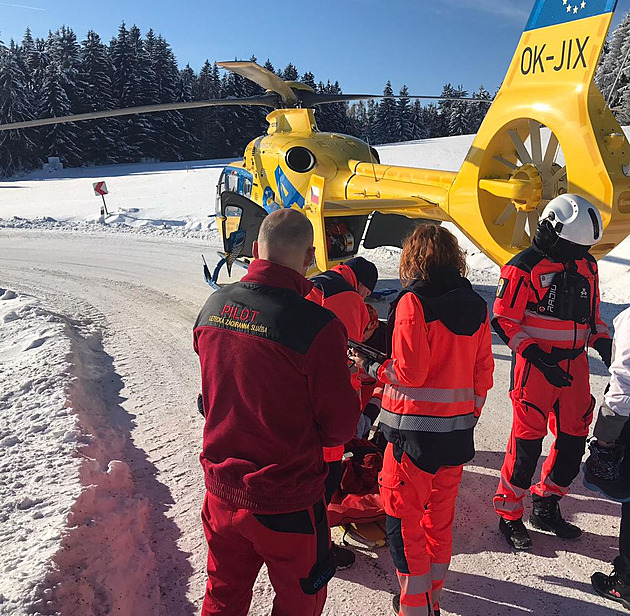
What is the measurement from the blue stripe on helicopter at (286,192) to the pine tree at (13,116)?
35.3 meters

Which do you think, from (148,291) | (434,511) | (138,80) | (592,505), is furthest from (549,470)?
(138,80)

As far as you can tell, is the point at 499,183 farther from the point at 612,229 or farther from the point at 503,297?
the point at 503,297

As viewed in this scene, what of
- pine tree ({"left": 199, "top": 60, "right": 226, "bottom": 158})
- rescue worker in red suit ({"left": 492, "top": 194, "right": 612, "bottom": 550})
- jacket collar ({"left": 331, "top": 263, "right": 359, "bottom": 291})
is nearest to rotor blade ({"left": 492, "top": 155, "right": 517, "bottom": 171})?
rescue worker in red suit ({"left": 492, "top": 194, "right": 612, "bottom": 550})

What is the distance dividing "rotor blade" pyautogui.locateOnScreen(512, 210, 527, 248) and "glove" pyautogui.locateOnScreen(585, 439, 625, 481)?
2.75m

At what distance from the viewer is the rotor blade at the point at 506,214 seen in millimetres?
4977

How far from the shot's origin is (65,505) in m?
3.12

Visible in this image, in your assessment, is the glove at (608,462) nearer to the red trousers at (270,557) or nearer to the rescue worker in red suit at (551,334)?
the rescue worker in red suit at (551,334)

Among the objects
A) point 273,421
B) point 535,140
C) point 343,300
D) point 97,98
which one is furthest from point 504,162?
point 97,98

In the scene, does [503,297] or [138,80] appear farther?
[138,80]

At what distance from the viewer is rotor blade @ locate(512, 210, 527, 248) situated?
480cm

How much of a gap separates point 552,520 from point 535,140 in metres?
3.23

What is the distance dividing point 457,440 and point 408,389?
0.33 meters

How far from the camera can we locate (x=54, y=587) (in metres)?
2.50

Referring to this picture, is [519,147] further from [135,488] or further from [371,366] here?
[135,488]
